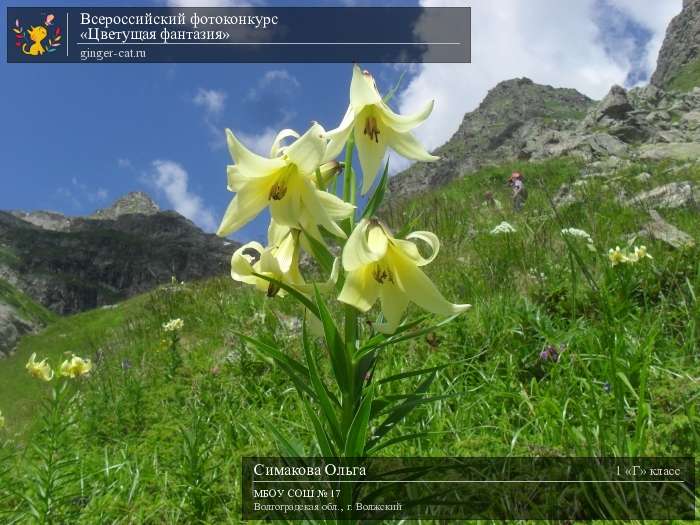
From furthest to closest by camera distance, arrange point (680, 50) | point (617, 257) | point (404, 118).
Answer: point (680, 50), point (617, 257), point (404, 118)

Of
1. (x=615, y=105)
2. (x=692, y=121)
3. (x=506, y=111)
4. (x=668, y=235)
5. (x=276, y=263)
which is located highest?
(x=506, y=111)

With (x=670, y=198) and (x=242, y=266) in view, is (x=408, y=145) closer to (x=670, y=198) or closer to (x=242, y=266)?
(x=242, y=266)

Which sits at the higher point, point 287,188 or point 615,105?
point 615,105

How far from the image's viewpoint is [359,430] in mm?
1231

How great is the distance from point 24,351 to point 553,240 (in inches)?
618

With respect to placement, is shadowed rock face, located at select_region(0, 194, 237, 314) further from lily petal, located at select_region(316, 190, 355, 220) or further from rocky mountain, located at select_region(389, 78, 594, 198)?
lily petal, located at select_region(316, 190, 355, 220)

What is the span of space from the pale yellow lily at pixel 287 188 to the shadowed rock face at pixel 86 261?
121 metres

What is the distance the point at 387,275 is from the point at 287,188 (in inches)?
12.9

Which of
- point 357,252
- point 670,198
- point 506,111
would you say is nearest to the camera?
point 357,252

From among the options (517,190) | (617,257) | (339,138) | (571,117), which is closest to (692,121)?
(517,190)

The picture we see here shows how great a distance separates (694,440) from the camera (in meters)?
2.02

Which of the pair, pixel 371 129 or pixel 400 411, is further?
pixel 371 129

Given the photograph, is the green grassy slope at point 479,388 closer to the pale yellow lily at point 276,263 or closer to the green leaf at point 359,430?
the green leaf at point 359,430

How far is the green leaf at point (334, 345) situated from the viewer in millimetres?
1185
